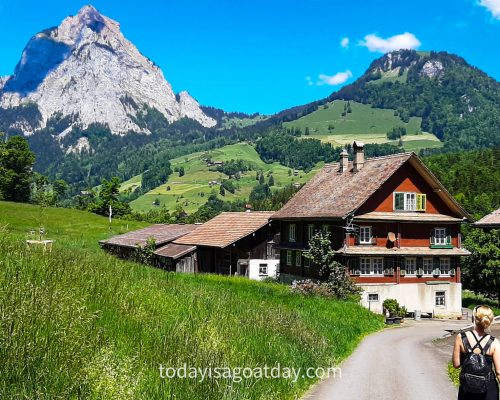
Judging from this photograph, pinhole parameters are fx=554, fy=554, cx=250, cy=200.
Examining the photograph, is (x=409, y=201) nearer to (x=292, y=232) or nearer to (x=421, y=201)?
(x=421, y=201)

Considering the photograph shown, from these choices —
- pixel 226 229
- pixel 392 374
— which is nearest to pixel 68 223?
pixel 226 229

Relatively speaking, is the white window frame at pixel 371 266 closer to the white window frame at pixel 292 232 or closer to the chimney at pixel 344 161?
the white window frame at pixel 292 232

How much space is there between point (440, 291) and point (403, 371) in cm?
2981

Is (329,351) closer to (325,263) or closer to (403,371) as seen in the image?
(403,371)

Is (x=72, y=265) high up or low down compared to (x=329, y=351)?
up

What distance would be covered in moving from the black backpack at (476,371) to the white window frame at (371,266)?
116 feet

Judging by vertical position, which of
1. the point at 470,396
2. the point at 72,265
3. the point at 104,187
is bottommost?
the point at 470,396

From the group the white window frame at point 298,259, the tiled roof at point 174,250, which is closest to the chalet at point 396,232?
Result: the white window frame at point 298,259

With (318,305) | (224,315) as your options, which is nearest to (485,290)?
(318,305)

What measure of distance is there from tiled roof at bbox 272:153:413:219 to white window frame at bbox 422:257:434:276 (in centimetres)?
791

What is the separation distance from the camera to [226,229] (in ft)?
188

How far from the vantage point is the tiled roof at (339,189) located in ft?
145

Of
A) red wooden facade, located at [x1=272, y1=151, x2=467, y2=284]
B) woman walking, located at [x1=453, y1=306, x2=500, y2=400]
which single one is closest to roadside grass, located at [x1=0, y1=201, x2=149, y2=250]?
red wooden facade, located at [x1=272, y1=151, x2=467, y2=284]

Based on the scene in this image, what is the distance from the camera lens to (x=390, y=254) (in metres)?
44.1
